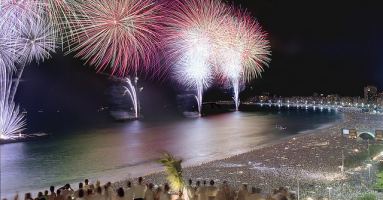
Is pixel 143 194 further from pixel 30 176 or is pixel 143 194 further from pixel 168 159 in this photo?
pixel 30 176

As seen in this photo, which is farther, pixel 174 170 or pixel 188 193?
pixel 174 170

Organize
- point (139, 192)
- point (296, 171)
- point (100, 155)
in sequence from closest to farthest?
point (139, 192)
point (296, 171)
point (100, 155)

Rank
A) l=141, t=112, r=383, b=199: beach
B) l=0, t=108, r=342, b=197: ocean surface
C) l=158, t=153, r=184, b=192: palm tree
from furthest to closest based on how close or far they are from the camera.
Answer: l=0, t=108, r=342, b=197: ocean surface < l=141, t=112, r=383, b=199: beach < l=158, t=153, r=184, b=192: palm tree

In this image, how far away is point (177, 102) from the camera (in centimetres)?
11706

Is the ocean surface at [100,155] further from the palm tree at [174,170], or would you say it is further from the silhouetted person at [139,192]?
the silhouetted person at [139,192]

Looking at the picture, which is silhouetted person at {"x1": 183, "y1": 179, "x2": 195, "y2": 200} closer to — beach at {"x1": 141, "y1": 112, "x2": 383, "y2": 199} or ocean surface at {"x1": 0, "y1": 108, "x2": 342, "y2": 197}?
beach at {"x1": 141, "y1": 112, "x2": 383, "y2": 199}

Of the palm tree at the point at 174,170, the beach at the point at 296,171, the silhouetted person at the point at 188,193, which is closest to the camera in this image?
the silhouetted person at the point at 188,193

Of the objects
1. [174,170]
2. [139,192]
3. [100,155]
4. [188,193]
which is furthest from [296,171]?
[100,155]

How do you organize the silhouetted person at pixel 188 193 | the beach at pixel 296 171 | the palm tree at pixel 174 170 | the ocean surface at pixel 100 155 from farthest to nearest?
the ocean surface at pixel 100 155 < the beach at pixel 296 171 < the palm tree at pixel 174 170 < the silhouetted person at pixel 188 193

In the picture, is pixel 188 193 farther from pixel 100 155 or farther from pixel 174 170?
pixel 100 155

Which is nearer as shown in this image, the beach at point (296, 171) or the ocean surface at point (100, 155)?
the beach at point (296, 171)

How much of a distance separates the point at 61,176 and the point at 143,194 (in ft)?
55.8

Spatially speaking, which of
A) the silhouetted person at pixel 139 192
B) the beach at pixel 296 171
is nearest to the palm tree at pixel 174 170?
the silhouetted person at pixel 139 192

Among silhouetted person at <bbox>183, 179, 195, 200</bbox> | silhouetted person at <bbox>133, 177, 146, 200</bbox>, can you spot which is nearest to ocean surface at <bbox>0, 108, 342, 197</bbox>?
silhouetted person at <bbox>183, 179, 195, 200</bbox>
